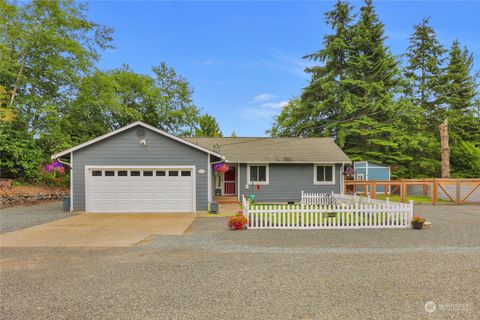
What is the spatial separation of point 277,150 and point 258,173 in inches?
87.6

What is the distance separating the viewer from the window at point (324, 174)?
1557cm

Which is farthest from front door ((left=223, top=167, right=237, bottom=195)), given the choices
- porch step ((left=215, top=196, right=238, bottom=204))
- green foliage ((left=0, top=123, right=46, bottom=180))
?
green foliage ((left=0, top=123, right=46, bottom=180))

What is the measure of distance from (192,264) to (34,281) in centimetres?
244

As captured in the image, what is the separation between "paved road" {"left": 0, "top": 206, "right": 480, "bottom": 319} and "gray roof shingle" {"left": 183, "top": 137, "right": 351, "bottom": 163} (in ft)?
29.2

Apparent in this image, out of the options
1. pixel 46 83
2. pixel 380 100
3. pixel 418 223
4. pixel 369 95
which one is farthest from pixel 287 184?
pixel 46 83

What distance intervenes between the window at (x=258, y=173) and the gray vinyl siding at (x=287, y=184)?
234 millimetres

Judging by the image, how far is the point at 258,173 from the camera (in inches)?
615

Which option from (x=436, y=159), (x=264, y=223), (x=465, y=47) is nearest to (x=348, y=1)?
(x=465, y=47)

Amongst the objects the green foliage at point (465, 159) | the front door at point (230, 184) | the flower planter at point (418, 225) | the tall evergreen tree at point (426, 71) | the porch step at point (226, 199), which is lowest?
the porch step at point (226, 199)

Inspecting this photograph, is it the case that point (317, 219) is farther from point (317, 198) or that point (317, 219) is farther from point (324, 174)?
point (324, 174)

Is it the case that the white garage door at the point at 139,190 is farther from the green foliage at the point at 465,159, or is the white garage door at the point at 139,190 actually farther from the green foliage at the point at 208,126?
the green foliage at the point at 465,159

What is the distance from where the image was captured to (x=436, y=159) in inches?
1070

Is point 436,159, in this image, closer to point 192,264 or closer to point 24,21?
point 192,264

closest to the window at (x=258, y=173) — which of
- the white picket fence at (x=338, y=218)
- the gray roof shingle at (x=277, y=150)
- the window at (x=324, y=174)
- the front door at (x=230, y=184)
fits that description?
the gray roof shingle at (x=277, y=150)
